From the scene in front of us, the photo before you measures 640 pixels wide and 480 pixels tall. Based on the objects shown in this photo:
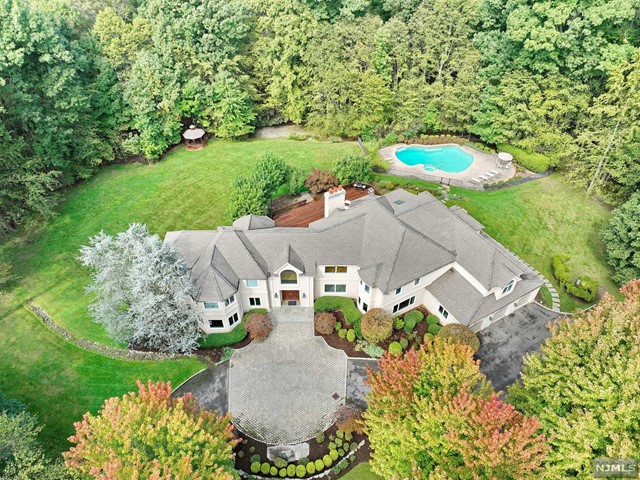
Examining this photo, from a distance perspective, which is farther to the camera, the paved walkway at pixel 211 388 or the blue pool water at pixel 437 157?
the blue pool water at pixel 437 157

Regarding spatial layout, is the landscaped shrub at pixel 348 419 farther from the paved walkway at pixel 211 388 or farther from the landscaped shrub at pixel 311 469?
the paved walkway at pixel 211 388

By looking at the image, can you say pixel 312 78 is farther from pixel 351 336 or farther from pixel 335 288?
pixel 351 336

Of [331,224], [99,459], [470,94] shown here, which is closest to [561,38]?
[470,94]

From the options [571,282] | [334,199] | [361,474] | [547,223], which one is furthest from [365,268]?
[547,223]

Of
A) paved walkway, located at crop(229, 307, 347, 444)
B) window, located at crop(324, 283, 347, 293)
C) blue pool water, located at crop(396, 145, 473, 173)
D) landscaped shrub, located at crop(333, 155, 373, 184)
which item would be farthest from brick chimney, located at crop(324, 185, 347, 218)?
blue pool water, located at crop(396, 145, 473, 173)

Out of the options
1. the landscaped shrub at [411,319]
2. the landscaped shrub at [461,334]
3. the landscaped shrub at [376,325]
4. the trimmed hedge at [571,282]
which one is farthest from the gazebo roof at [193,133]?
the trimmed hedge at [571,282]

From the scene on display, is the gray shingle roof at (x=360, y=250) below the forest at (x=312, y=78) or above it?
below
